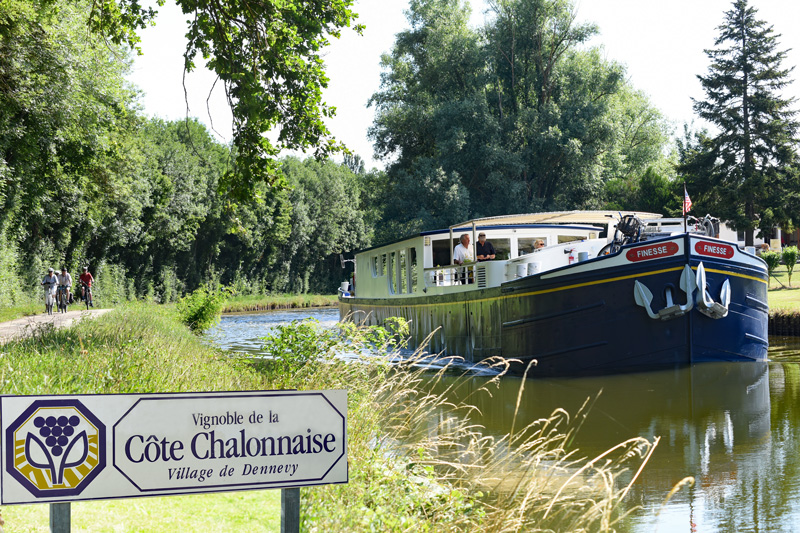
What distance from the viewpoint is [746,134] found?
126ft

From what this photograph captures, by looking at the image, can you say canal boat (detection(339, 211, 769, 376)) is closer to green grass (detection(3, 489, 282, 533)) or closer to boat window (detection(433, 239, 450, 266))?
boat window (detection(433, 239, 450, 266))

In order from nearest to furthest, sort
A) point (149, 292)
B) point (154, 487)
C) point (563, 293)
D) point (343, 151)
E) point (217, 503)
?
point (154, 487)
point (217, 503)
point (343, 151)
point (563, 293)
point (149, 292)

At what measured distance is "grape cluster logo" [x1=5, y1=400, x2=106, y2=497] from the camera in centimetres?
259

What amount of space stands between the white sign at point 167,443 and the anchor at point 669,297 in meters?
10.9

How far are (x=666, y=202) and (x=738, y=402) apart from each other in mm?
31772

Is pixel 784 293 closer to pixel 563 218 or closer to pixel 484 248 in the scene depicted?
pixel 563 218

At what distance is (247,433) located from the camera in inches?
112

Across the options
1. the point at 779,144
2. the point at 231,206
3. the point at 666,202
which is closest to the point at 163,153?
the point at 666,202

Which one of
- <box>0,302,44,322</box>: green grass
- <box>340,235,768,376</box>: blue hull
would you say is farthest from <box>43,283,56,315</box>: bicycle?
<box>340,235,768,376</box>: blue hull

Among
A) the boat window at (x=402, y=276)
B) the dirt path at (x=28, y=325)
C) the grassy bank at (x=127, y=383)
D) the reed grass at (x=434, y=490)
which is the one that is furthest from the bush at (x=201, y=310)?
the reed grass at (x=434, y=490)

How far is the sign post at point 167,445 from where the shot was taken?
2611 mm

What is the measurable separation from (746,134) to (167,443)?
134 ft

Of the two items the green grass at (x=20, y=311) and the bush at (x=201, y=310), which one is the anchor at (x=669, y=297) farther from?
the green grass at (x=20, y=311)

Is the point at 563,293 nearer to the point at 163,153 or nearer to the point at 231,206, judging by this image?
the point at 231,206
